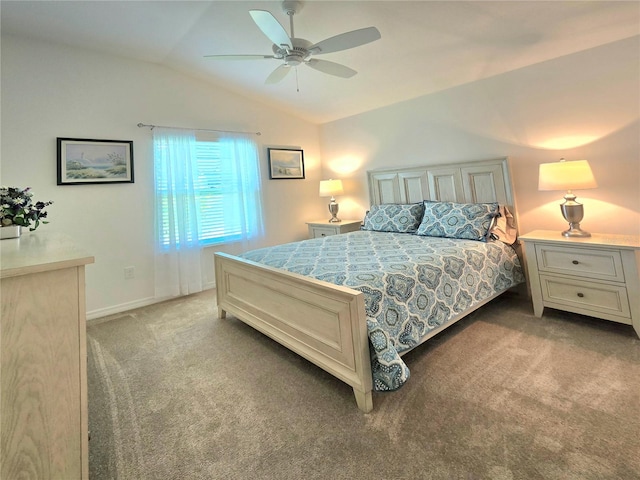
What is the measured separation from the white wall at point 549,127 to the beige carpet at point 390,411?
1072mm

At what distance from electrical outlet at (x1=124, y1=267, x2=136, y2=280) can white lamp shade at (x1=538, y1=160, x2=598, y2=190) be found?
4125 mm

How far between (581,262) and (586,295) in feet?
0.84

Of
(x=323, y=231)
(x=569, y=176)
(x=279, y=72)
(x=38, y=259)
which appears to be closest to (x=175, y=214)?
(x=323, y=231)

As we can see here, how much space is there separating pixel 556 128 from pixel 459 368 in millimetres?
2354

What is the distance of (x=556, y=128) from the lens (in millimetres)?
2695

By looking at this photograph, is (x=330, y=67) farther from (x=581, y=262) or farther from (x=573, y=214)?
(x=581, y=262)

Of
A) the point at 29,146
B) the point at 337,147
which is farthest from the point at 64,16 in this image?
the point at 337,147

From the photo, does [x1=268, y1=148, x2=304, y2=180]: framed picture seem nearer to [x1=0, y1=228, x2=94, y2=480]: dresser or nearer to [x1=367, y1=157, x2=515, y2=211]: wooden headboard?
[x1=367, y1=157, x2=515, y2=211]: wooden headboard

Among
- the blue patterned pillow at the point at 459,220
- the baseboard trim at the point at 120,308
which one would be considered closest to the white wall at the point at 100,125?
the baseboard trim at the point at 120,308

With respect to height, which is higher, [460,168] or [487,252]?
[460,168]

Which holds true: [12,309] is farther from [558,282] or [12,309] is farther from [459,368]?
[558,282]

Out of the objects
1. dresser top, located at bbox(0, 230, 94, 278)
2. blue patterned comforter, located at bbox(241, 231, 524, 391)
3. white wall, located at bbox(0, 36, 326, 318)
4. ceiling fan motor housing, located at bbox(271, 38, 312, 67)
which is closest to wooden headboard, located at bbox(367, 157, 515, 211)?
blue patterned comforter, located at bbox(241, 231, 524, 391)

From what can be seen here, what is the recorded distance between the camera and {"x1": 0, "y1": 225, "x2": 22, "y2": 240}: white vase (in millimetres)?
1532

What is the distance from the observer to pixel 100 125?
10.3 feet
